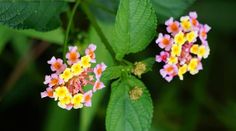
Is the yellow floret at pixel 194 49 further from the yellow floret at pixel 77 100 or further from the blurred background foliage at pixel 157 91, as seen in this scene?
the blurred background foliage at pixel 157 91

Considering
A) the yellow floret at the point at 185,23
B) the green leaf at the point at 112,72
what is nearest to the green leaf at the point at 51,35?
the green leaf at the point at 112,72

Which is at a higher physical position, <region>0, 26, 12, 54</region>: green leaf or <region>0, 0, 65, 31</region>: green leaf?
<region>0, 26, 12, 54</region>: green leaf

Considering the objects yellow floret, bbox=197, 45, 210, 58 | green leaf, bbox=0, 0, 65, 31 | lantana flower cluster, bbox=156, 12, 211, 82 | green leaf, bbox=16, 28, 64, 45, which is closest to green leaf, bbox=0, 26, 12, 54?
green leaf, bbox=16, 28, 64, 45

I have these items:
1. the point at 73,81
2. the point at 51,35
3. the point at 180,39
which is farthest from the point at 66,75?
the point at 51,35

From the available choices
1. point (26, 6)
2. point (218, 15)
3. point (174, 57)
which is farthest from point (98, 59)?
point (218, 15)

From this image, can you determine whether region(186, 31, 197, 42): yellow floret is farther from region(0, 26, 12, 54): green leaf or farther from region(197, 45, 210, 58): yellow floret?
region(0, 26, 12, 54): green leaf

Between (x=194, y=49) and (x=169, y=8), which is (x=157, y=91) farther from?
(x=194, y=49)

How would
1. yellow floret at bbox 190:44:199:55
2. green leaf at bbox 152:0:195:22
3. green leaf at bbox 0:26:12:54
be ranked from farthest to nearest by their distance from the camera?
→ green leaf at bbox 0:26:12:54, green leaf at bbox 152:0:195:22, yellow floret at bbox 190:44:199:55
